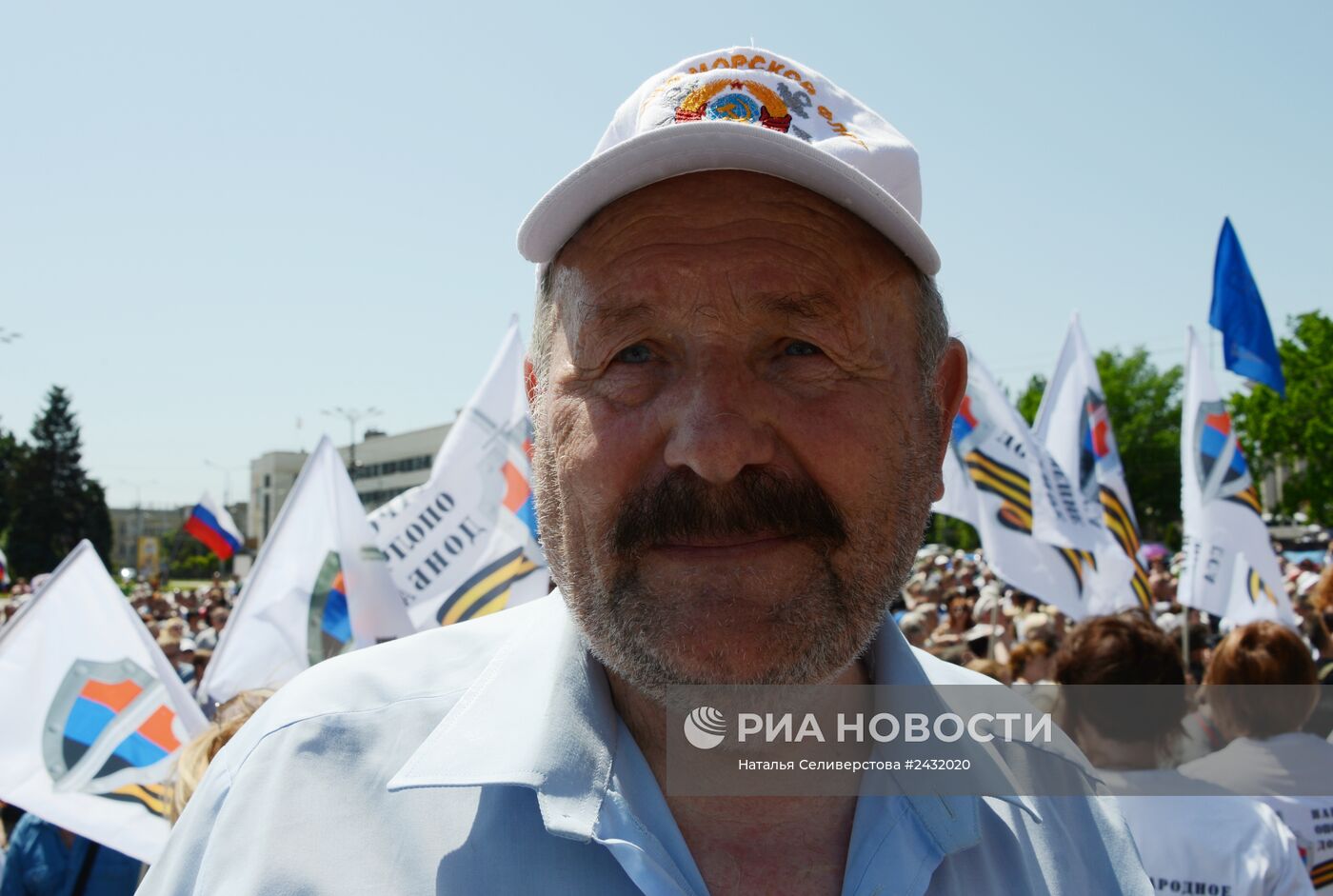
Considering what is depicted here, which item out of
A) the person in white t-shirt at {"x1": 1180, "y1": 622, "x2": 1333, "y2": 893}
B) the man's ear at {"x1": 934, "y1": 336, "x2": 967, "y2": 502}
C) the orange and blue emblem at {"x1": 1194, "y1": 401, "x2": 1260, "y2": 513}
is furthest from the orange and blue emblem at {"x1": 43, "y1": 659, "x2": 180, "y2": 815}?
the orange and blue emblem at {"x1": 1194, "y1": 401, "x2": 1260, "y2": 513}

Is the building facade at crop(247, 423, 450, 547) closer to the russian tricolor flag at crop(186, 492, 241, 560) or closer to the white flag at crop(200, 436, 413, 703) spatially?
the russian tricolor flag at crop(186, 492, 241, 560)

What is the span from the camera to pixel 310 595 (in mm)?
6004

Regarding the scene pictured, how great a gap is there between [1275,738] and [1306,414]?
43747 millimetres

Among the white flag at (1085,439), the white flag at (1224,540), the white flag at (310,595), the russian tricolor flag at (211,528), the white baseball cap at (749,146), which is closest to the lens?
the white baseball cap at (749,146)

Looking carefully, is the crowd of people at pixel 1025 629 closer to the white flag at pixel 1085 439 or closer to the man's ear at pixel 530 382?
the white flag at pixel 1085 439

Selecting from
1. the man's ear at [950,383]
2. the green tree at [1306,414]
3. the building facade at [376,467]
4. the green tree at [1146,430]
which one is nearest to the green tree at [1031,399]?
the green tree at [1146,430]

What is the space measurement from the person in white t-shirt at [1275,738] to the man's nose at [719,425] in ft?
10.0

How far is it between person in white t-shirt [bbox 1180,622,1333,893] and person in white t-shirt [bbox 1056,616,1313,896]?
10.3 inches

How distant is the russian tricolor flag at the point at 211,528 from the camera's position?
19.6 m

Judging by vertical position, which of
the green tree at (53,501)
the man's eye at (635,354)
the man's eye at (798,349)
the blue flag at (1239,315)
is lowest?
the man's eye at (635,354)

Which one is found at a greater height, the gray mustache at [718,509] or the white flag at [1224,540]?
the white flag at [1224,540]

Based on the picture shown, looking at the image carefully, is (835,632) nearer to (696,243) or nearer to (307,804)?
(696,243)

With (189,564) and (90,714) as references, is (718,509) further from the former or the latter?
(189,564)

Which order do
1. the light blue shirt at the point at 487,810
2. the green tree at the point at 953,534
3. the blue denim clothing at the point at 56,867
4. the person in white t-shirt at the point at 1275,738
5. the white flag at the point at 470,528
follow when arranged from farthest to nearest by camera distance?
the green tree at the point at 953,534, the white flag at the point at 470,528, the blue denim clothing at the point at 56,867, the person in white t-shirt at the point at 1275,738, the light blue shirt at the point at 487,810
